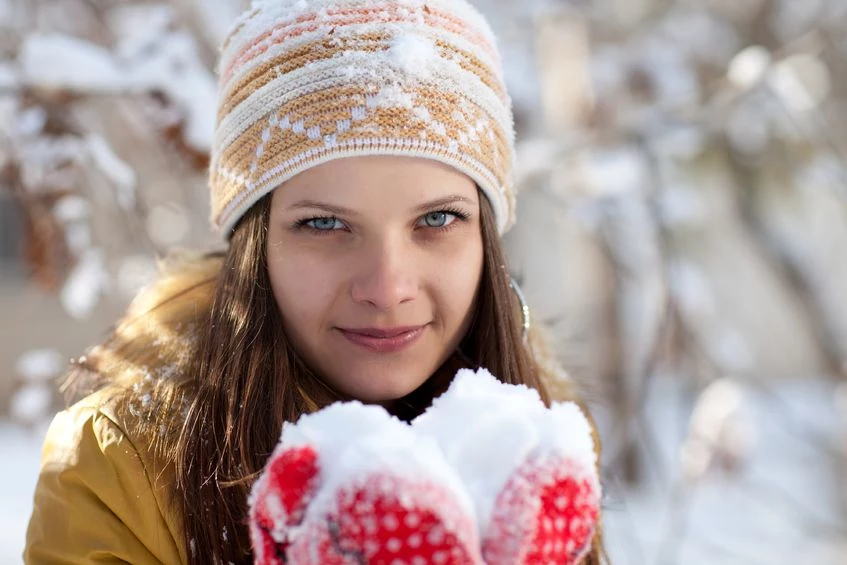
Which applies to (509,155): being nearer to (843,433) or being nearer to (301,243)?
(301,243)

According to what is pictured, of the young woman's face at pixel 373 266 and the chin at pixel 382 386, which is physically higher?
the young woman's face at pixel 373 266

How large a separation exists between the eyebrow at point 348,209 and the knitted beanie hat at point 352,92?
0.05 m

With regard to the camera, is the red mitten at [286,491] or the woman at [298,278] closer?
the red mitten at [286,491]

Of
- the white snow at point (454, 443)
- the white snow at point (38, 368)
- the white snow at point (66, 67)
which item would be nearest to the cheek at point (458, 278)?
the white snow at point (454, 443)

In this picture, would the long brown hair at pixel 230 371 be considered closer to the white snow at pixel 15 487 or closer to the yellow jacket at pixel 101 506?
the yellow jacket at pixel 101 506

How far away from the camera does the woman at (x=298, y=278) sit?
1469mm

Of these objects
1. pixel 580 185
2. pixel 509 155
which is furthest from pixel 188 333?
pixel 580 185

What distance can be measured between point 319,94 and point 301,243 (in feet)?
0.88

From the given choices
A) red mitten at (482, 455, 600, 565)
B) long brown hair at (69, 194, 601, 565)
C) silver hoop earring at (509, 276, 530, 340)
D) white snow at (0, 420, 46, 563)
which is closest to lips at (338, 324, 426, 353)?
long brown hair at (69, 194, 601, 565)

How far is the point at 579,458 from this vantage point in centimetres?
100

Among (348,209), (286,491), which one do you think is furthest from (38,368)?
(286,491)

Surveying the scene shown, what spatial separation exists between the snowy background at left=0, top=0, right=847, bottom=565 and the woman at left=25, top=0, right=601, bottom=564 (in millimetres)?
651

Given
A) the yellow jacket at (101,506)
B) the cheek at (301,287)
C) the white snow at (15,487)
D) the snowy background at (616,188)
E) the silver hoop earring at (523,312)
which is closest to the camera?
the yellow jacket at (101,506)

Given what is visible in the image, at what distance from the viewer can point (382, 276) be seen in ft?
4.87
